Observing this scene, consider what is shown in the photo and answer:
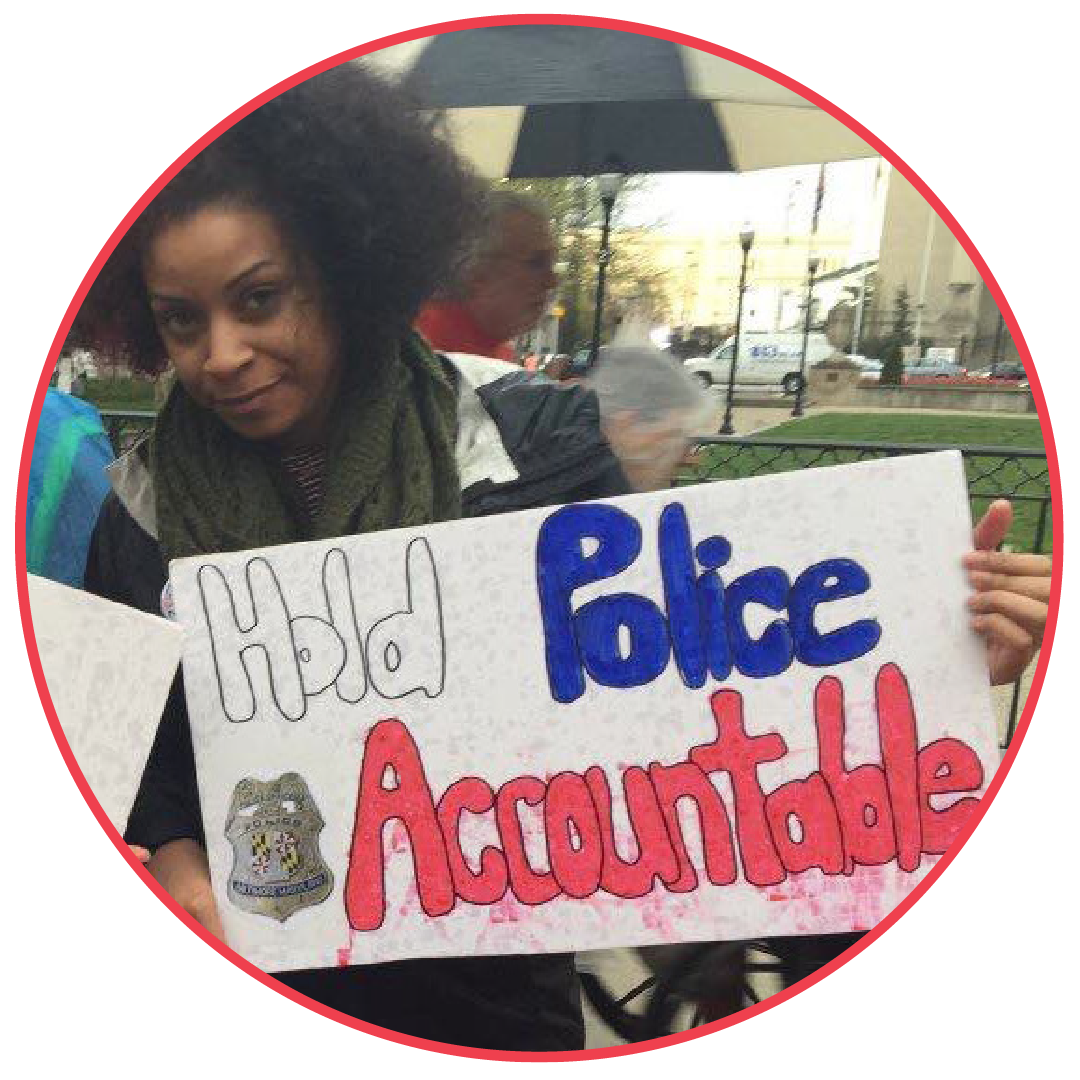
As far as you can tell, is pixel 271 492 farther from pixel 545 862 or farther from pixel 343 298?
pixel 545 862

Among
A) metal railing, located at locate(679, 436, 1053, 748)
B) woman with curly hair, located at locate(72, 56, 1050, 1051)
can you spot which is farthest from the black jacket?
metal railing, located at locate(679, 436, 1053, 748)

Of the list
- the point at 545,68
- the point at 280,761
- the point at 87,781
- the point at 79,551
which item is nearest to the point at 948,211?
the point at 545,68

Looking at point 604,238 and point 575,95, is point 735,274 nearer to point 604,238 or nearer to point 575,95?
point 604,238

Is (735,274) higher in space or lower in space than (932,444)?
higher

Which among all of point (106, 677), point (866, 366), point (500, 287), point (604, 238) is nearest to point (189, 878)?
point (106, 677)

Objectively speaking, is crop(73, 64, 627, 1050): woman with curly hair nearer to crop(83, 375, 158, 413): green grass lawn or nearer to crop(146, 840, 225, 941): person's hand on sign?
crop(83, 375, 158, 413): green grass lawn

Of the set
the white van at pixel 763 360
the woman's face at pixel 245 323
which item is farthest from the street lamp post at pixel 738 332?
the woman's face at pixel 245 323
